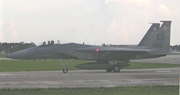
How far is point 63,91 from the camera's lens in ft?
42.6

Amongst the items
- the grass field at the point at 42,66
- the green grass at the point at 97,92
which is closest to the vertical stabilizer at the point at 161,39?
the grass field at the point at 42,66

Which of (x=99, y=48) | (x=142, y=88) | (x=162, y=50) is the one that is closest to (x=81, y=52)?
(x=99, y=48)

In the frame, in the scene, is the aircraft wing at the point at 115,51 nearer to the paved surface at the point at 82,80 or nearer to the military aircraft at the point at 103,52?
the military aircraft at the point at 103,52

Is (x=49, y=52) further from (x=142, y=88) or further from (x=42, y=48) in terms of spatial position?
(x=142, y=88)

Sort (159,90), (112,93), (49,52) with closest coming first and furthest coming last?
(112,93) → (159,90) → (49,52)

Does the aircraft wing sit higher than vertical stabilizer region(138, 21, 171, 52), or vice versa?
vertical stabilizer region(138, 21, 171, 52)

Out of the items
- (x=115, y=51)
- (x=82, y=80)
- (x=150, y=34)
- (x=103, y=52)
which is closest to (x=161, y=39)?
(x=150, y=34)

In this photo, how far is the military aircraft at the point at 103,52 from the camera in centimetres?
Answer: 2672

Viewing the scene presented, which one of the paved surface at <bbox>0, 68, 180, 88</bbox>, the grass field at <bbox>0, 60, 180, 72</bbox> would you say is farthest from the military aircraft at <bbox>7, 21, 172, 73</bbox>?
the paved surface at <bbox>0, 68, 180, 88</bbox>

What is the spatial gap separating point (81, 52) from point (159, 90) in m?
14.7

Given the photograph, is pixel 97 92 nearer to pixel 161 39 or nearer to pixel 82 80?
pixel 82 80

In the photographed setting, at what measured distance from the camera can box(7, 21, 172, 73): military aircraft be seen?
26.7 metres

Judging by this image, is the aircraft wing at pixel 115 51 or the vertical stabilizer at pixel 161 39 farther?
the vertical stabilizer at pixel 161 39

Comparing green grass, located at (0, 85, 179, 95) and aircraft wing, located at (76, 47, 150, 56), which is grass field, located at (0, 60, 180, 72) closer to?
aircraft wing, located at (76, 47, 150, 56)
